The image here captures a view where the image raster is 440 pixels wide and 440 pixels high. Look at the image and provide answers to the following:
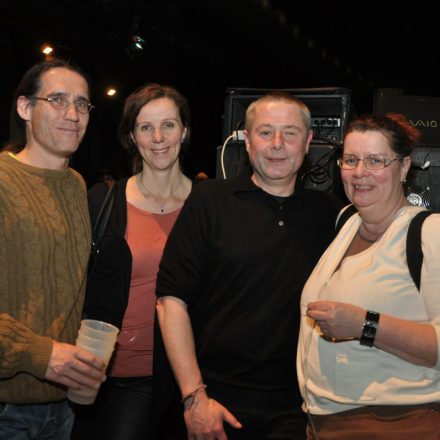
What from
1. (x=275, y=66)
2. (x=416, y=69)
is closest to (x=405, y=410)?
(x=275, y=66)

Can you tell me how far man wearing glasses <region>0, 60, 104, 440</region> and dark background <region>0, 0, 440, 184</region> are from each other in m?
4.03

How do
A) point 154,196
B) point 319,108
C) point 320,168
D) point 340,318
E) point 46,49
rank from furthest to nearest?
point 46,49
point 319,108
point 320,168
point 154,196
point 340,318

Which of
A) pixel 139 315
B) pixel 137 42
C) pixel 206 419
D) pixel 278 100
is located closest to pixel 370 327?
pixel 206 419

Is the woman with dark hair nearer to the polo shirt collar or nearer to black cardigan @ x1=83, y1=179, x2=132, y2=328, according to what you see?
black cardigan @ x1=83, y1=179, x2=132, y2=328

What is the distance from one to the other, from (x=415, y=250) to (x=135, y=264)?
116cm

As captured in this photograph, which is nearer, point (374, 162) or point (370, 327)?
point (370, 327)

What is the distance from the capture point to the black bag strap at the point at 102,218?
2.18 metres

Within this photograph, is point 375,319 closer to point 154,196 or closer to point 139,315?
point 139,315

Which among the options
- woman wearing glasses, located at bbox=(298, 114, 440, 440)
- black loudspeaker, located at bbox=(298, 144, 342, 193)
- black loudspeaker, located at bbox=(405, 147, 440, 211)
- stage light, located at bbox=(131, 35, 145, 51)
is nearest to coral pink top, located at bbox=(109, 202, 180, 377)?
woman wearing glasses, located at bbox=(298, 114, 440, 440)

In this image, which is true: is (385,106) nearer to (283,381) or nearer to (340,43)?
(283,381)

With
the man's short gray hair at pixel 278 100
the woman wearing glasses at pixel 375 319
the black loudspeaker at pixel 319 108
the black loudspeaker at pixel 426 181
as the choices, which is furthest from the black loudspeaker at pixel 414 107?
the woman wearing glasses at pixel 375 319

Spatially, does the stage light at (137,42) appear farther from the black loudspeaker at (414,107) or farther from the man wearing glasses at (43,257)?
the man wearing glasses at (43,257)

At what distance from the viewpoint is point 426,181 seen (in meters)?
2.65

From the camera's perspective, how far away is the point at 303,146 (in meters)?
2.21
